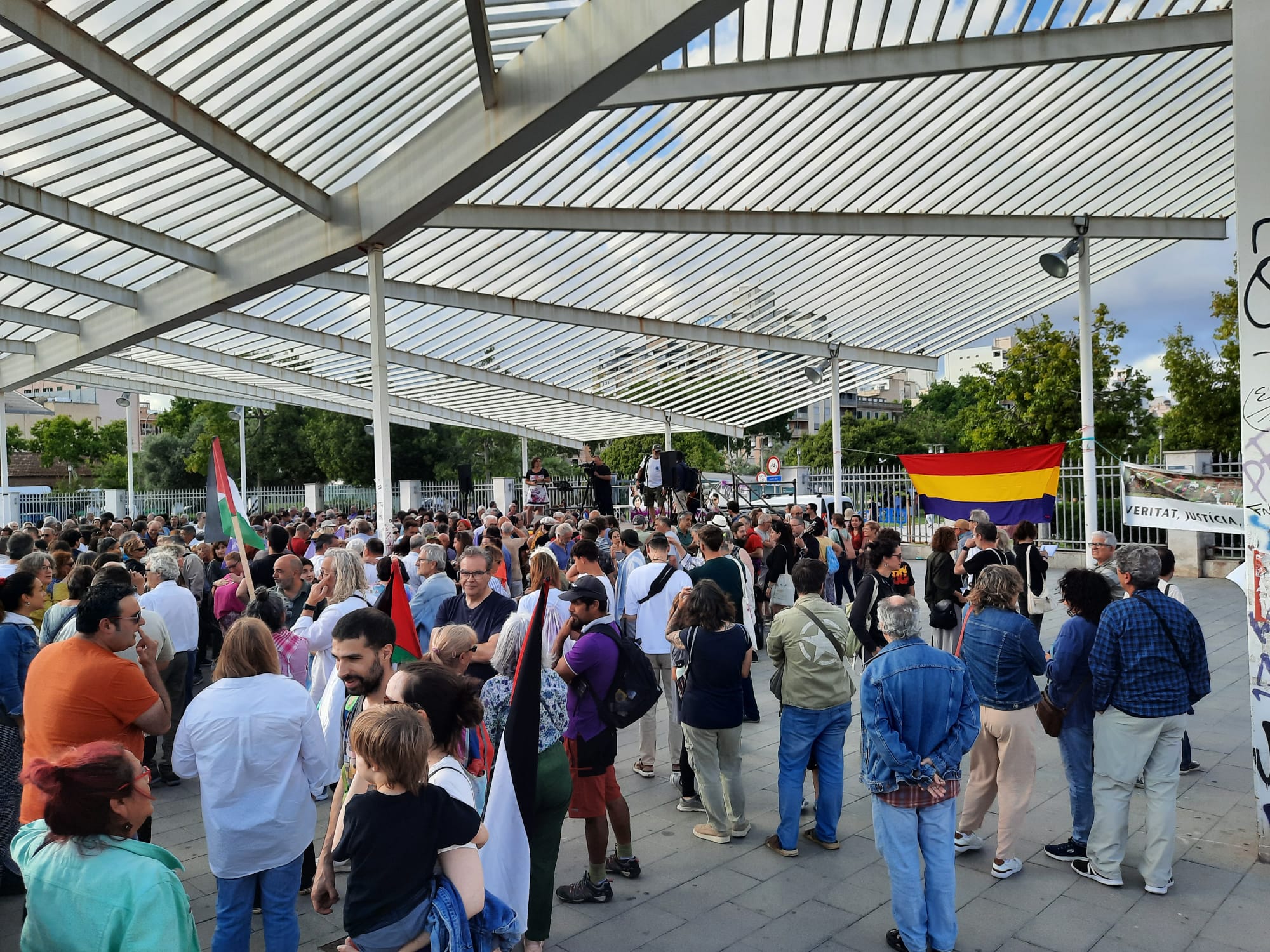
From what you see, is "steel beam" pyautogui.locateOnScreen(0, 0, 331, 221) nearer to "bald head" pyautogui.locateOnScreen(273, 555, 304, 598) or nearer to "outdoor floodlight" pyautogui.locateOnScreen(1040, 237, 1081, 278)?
"bald head" pyautogui.locateOnScreen(273, 555, 304, 598)

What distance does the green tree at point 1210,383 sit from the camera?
21047 mm

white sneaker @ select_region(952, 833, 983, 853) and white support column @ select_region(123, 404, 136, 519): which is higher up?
white support column @ select_region(123, 404, 136, 519)

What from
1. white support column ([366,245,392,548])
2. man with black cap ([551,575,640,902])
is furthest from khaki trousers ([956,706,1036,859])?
white support column ([366,245,392,548])

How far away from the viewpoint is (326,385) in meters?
25.0

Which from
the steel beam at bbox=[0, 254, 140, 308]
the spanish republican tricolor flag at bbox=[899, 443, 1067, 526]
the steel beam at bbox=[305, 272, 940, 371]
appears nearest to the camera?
the spanish republican tricolor flag at bbox=[899, 443, 1067, 526]

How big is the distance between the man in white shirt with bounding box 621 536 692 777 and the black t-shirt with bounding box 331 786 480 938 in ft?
12.6

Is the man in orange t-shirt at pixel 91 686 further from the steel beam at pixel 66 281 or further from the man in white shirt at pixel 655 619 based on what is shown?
the steel beam at pixel 66 281

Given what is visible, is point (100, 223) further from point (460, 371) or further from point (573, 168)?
point (460, 371)

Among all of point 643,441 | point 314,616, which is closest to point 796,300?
point 314,616

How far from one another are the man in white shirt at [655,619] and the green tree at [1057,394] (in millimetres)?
21059

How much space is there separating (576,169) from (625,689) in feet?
32.2

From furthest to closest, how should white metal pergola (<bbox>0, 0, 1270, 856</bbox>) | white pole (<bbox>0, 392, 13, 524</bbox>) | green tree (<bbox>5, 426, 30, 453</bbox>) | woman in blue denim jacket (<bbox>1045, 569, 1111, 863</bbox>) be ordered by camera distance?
green tree (<bbox>5, 426, 30, 453</bbox>)
white pole (<bbox>0, 392, 13, 524</bbox>)
white metal pergola (<bbox>0, 0, 1270, 856</bbox>)
woman in blue denim jacket (<bbox>1045, 569, 1111, 863</bbox>)

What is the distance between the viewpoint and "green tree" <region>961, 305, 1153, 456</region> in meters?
24.7

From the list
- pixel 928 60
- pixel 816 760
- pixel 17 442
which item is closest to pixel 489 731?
pixel 816 760
